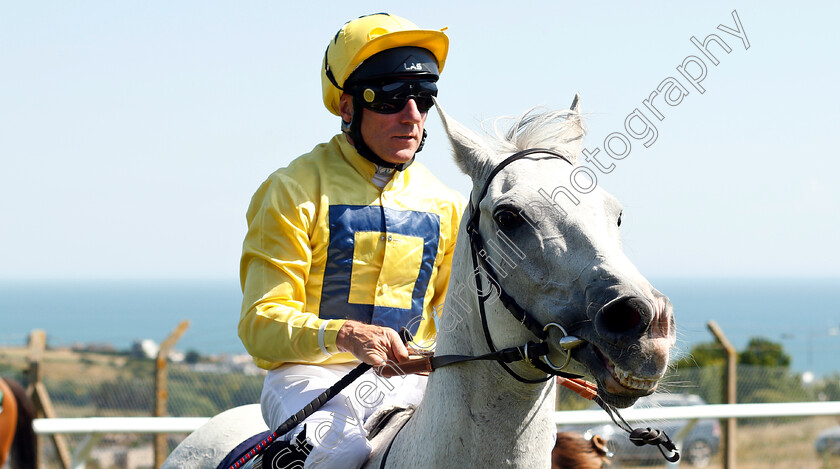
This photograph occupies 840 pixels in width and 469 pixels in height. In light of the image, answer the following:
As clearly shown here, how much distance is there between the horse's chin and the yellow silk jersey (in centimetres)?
89

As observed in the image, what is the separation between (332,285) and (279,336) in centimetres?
37

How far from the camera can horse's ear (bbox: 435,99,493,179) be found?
8.02 feet

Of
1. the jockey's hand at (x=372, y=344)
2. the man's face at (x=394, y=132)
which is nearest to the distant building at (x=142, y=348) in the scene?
the man's face at (x=394, y=132)

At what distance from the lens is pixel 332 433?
2.61 meters

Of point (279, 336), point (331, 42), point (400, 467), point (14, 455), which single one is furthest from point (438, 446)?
point (331, 42)

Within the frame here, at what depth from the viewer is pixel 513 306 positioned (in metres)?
2.15

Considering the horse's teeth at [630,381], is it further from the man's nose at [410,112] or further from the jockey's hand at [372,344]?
the man's nose at [410,112]

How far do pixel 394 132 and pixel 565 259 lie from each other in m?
1.11

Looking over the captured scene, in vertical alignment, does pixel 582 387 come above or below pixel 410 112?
below

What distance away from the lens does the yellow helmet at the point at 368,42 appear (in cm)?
291

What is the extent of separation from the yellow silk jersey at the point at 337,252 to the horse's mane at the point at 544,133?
564mm

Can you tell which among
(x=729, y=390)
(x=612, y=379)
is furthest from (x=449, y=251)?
(x=729, y=390)

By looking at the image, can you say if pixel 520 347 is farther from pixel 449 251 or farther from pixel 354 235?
pixel 449 251

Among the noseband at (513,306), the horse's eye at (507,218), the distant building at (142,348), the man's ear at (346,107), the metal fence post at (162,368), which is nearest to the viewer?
the noseband at (513,306)
